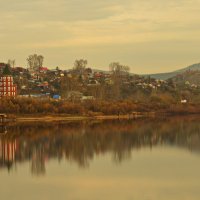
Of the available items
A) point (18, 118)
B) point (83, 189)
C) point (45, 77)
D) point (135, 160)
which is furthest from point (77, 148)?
point (45, 77)

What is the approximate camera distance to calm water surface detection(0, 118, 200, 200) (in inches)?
716

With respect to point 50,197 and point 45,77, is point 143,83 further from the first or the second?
point 50,197

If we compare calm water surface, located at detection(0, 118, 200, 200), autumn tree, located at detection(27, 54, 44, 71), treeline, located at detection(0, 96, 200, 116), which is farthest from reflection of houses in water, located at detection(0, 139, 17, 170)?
autumn tree, located at detection(27, 54, 44, 71)

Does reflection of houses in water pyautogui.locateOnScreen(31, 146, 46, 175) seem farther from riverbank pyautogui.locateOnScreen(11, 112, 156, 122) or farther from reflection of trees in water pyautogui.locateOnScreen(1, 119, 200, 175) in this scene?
riverbank pyautogui.locateOnScreen(11, 112, 156, 122)

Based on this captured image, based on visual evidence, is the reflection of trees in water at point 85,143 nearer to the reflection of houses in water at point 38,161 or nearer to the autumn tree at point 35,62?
the reflection of houses in water at point 38,161

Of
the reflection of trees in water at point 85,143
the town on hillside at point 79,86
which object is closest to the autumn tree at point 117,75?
the town on hillside at point 79,86

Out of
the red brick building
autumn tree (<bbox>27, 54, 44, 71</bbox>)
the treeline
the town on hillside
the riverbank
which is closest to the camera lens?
the riverbank

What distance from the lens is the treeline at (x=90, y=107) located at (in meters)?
65.8

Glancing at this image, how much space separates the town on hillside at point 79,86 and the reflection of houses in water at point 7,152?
39.3 metres

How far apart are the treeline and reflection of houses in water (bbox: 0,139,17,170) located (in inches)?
1129

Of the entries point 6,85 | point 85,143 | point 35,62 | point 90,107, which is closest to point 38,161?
point 85,143

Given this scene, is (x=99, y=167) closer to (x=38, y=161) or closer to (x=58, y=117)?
(x=38, y=161)

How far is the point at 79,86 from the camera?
312 feet

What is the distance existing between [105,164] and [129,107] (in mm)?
52501
